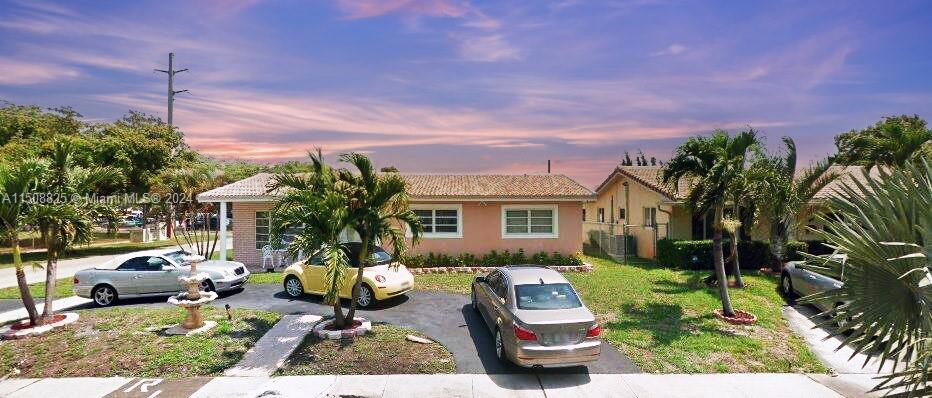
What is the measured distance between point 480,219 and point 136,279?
11.8 meters

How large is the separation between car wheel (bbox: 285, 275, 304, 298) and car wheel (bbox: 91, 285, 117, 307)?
4.78 metres

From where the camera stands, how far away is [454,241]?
20.0m

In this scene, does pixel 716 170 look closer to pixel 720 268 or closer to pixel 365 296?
pixel 720 268

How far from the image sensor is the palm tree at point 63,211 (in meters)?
10.9

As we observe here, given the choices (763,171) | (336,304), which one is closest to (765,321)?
(763,171)

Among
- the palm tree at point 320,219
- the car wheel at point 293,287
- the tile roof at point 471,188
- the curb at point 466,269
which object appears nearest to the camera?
the palm tree at point 320,219

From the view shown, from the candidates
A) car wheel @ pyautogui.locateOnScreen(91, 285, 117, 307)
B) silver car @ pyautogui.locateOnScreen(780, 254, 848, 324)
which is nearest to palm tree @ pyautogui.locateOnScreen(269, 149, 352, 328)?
car wheel @ pyautogui.locateOnScreen(91, 285, 117, 307)

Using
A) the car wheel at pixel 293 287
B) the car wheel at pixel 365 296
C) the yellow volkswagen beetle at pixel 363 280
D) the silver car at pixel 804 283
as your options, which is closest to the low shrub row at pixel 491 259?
the yellow volkswagen beetle at pixel 363 280

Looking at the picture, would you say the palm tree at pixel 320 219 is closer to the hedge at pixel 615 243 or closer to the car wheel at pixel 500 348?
the car wheel at pixel 500 348

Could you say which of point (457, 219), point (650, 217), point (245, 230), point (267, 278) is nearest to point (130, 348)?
point (267, 278)

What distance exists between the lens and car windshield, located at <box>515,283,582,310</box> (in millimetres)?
8898

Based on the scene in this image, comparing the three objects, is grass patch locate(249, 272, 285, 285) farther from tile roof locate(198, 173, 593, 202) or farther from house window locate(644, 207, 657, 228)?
house window locate(644, 207, 657, 228)

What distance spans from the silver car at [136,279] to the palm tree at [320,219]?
5367 mm

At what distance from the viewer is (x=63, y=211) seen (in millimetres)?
10883
